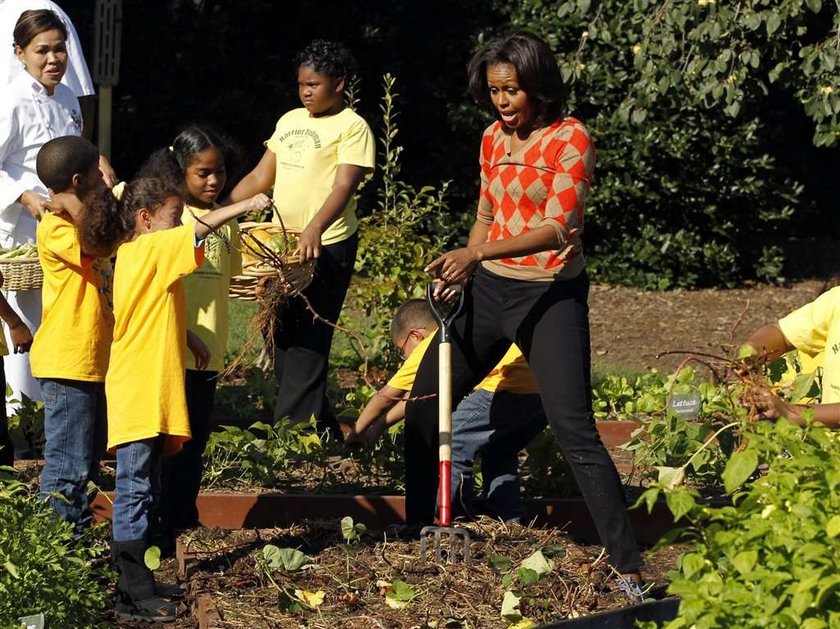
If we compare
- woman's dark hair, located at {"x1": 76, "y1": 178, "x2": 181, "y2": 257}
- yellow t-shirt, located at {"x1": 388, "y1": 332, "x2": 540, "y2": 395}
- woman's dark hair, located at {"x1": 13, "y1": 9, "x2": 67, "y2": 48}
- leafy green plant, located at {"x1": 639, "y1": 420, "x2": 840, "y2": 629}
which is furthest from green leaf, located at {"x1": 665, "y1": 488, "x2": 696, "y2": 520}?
woman's dark hair, located at {"x1": 13, "y1": 9, "x2": 67, "y2": 48}

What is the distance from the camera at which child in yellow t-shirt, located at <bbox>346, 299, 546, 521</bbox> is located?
5.80 meters

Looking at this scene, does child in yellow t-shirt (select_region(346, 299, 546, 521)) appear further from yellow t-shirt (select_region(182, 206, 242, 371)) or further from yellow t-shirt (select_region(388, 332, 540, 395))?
yellow t-shirt (select_region(182, 206, 242, 371))

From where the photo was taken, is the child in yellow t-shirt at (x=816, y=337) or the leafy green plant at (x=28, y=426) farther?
the leafy green plant at (x=28, y=426)

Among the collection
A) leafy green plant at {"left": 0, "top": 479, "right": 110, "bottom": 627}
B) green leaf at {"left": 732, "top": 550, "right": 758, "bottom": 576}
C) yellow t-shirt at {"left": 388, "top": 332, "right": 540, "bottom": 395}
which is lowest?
leafy green plant at {"left": 0, "top": 479, "right": 110, "bottom": 627}

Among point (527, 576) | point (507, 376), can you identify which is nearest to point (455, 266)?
point (527, 576)

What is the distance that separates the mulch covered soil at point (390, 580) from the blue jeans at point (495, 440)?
38cm

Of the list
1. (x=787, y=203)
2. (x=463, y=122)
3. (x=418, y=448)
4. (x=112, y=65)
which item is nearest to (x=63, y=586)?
(x=418, y=448)

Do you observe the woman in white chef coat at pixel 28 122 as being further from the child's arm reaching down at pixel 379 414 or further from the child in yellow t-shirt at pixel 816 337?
the child in yellow t-shirt at pixel 816 337

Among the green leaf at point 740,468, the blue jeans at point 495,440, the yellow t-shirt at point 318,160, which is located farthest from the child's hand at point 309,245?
the green leaf at point 740,468

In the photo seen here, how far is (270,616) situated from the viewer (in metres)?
4.63

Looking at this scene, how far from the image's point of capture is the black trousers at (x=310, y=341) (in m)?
6.75

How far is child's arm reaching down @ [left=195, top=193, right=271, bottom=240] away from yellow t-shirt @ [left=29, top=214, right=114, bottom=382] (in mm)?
584

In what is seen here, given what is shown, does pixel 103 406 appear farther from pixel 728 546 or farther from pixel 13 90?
pixel 728 546

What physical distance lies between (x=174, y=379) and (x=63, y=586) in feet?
2.58
